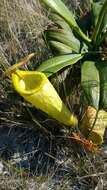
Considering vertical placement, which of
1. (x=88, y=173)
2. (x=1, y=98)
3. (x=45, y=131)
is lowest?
(x=88, y=173)

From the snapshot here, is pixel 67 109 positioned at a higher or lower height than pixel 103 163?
higher

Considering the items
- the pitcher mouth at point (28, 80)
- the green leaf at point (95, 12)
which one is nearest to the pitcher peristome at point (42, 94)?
the pitcher mouth at point (28, 80)

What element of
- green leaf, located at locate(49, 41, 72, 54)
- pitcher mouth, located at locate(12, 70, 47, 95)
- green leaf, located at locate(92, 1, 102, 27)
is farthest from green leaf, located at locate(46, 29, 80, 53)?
pitcher mouth, located at locate(12, 70, 47, 95)

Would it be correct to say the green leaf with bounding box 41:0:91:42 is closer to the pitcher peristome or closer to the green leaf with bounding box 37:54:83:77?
the green leaf with bounding box 37:54:83:77

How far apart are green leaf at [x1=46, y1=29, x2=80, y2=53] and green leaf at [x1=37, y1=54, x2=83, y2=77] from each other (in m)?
0.09

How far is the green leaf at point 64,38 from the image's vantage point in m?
2.34

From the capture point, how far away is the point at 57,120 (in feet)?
7.04

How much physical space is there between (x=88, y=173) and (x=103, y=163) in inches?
3.4

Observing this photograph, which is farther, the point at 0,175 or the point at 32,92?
the point at 0,175

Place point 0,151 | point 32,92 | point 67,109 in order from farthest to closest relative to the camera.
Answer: point 0,151
point 67,109
point 32,92

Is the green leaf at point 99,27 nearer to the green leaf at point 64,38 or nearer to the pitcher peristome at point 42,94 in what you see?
the green leaf at point 64,38

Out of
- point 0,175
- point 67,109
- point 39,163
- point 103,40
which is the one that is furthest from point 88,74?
point 0,175

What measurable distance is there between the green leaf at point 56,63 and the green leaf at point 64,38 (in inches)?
3.4

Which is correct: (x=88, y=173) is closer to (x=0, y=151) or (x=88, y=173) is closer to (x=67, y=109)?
(x=67, y=109)
